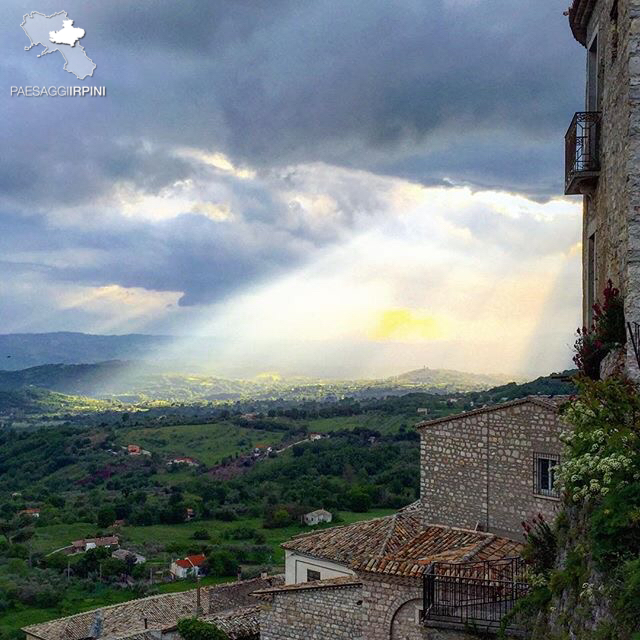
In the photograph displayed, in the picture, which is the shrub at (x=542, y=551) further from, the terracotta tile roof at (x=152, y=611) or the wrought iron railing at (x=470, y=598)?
the terracotta tile roof at (x=152, y=611)

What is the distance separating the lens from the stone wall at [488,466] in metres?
15.8

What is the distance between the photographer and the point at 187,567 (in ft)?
163

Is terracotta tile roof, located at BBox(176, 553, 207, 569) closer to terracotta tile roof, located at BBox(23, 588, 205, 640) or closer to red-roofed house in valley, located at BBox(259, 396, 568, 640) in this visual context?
terracotta tile roof, located at BBox(23, 588, 205, 640)

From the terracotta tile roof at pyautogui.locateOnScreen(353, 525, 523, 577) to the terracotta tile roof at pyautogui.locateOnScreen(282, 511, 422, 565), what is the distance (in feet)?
1.43


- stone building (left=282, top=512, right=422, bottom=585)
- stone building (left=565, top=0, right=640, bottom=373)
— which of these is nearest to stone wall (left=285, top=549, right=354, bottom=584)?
stone building (left=282, top=512, right=422, bottom=585)

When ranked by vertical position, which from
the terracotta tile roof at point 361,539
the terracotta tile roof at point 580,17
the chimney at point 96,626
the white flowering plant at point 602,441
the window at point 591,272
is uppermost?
the terracotta tile roof at point 580,17

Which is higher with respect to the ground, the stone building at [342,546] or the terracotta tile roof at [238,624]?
the stone building at [342,546]

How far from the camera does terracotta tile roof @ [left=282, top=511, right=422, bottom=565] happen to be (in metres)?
17.6

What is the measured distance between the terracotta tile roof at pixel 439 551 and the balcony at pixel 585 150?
6.44 m

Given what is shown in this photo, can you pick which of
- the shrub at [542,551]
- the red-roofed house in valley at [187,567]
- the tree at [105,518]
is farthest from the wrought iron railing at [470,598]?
the tree at [105,518]

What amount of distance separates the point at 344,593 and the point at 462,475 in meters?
3.46

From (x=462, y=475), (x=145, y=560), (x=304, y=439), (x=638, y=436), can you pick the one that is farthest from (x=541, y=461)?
(x=304, y=439)

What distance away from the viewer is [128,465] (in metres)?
90.4

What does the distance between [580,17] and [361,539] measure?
12.0m
